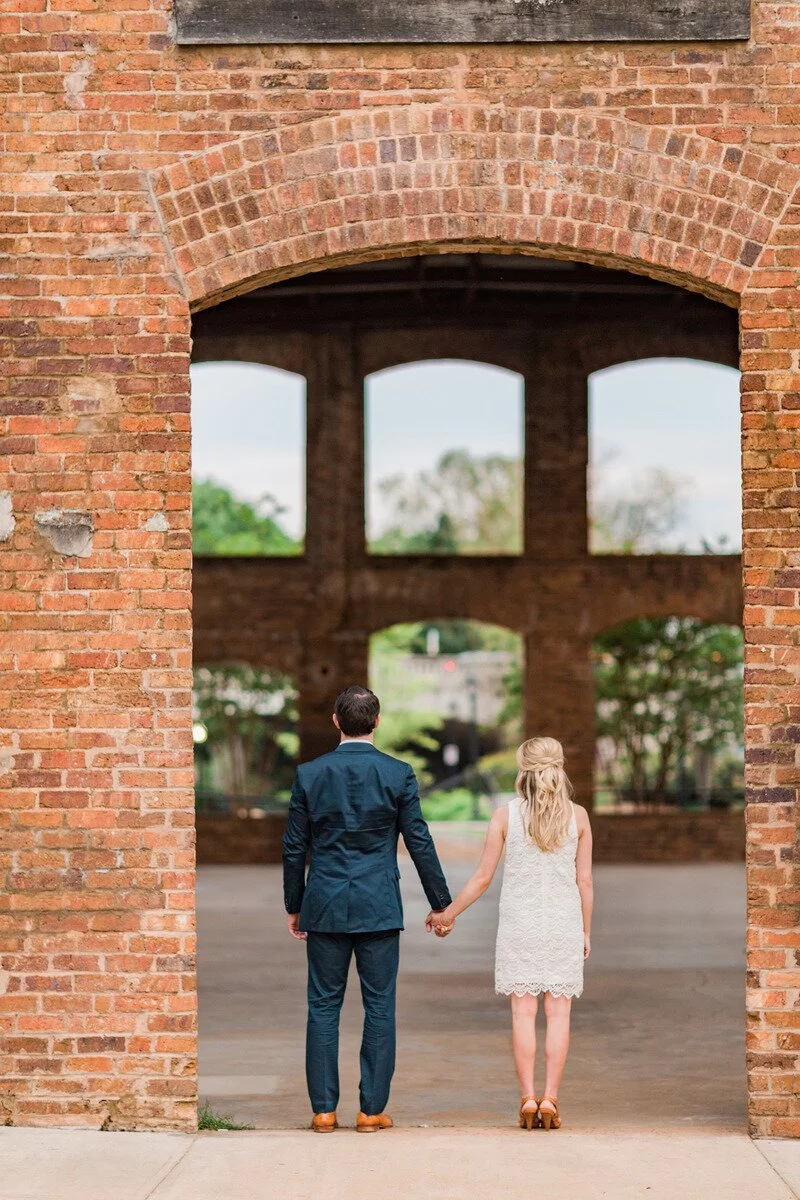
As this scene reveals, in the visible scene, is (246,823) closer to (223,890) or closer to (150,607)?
(223,890)

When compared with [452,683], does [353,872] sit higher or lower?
higher

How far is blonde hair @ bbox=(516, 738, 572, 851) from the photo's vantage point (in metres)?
5.57

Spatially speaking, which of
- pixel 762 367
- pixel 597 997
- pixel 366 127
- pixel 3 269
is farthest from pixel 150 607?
pixel 597 997

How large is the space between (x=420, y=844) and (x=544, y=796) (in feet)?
1.66

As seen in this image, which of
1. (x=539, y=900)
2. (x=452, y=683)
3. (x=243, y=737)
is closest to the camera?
A: (x=539, y=900)

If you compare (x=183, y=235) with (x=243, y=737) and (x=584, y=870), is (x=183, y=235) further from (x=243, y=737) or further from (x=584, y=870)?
(x=243, y=737)

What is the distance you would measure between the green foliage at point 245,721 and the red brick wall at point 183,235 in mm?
15756

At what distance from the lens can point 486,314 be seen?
1955cm

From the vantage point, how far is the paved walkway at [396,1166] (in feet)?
15.8

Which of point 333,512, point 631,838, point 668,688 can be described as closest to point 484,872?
point 333,512

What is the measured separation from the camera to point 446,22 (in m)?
5.82

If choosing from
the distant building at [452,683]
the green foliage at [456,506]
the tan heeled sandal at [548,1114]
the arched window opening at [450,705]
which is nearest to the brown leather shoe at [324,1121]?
the tan heeled sandal at [548,1114]

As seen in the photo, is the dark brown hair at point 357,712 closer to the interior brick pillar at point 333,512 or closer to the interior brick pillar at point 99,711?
the interior brick pillar at point 99,711

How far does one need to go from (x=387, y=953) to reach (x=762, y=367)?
2.71 m
